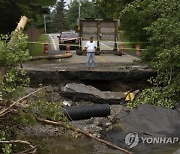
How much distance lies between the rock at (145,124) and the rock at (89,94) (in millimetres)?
3436

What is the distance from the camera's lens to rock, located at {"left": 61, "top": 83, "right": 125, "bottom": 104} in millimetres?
16531

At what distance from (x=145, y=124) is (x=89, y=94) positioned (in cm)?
449

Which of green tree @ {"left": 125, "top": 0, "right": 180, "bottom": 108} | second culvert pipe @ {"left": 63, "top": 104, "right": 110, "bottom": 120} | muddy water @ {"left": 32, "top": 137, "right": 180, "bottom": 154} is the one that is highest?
green tree @ {"left": 125, "top": 0, "right": 180, "bottom": 108}

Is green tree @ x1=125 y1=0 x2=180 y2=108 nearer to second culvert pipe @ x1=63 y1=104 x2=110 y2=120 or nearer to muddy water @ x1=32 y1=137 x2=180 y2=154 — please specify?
second culvert pipe @ x1=63 y1=104 x2=110 y2=120

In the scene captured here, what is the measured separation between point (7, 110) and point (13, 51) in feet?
5.85

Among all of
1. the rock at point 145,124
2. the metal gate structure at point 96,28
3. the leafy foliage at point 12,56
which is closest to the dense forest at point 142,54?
the leafy foliage at point 12,56

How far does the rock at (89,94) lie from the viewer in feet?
54.2

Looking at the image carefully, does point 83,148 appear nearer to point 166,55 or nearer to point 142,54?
point 166,55

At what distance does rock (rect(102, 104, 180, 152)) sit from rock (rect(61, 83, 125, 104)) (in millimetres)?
3436

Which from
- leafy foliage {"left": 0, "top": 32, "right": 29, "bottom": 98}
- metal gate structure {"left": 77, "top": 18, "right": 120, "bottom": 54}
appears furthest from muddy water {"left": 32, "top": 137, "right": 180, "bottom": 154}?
metal gate structure {"left": 77, "top": 18, "right": 120, "bottom": 54}

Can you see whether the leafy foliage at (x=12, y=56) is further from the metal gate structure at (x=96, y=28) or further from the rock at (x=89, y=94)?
the metal gate structure at (x=96, y=28)

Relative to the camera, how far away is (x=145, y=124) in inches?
489

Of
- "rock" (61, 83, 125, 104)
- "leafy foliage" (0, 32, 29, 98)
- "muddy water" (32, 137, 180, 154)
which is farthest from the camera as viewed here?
"rock" (61, 83, 125, 104)

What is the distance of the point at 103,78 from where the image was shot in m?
17.8
